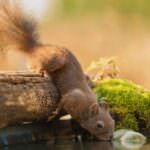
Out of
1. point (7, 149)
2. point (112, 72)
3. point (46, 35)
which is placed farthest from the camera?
point (46, 35)

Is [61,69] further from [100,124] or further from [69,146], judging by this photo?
[69,146]

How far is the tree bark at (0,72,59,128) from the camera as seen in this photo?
4.95m

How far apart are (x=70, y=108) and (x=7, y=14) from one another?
760 mm

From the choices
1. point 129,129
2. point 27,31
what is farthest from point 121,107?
point 27,31

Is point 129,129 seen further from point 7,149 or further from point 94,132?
point 7,149

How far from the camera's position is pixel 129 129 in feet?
18.0

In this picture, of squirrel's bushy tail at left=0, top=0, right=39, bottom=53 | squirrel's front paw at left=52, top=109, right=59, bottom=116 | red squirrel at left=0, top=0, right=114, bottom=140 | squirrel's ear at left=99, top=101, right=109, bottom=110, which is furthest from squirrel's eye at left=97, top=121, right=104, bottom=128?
squirrel's bushy tail at left=0, top=0, right=39, bottom=53

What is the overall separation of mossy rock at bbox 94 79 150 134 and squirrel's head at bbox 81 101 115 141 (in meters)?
0.31

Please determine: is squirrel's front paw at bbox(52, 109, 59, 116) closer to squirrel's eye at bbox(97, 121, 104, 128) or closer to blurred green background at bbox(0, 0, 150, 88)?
squirrel's eye at bbox(97, 121, 104, 128)

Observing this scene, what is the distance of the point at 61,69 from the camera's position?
17.2 ft

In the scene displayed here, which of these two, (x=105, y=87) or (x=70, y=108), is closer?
(x=70, y=108)

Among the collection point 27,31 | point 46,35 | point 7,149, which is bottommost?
point 7,149

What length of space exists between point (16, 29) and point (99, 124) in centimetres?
85

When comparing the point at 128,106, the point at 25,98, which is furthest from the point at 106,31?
the point at 25,98
